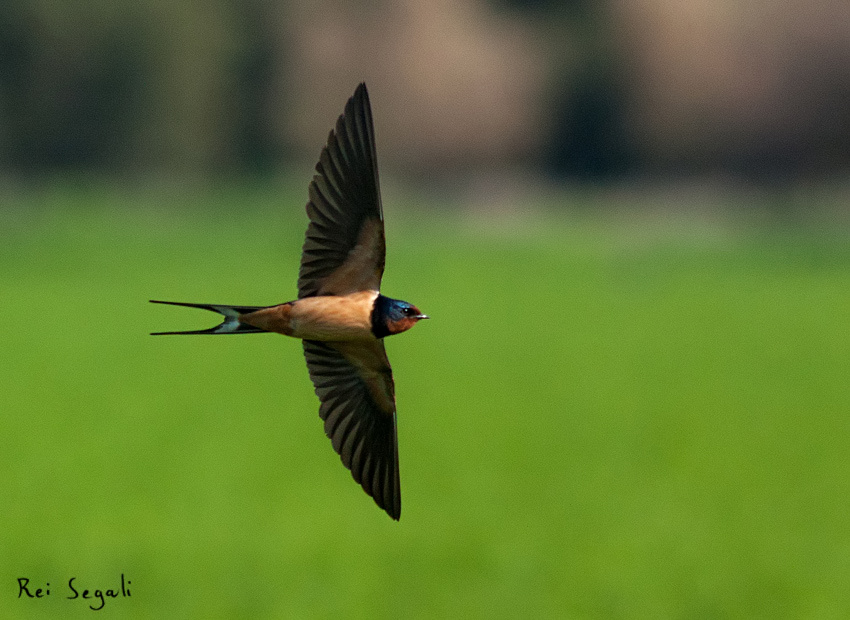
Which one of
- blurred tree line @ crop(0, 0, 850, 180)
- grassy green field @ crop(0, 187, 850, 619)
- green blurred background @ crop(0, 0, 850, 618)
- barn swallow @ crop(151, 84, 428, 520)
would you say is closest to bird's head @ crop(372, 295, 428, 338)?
barn swallow @ crop(151, 84, 428, 520)

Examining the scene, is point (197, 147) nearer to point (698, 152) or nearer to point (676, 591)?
point (698, 152)

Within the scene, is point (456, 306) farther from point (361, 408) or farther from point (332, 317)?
point (332, 317)

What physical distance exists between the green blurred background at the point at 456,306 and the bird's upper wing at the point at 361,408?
1356 cm

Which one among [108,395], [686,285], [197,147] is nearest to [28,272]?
[197,147]

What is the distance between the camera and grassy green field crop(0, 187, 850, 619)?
16.9m

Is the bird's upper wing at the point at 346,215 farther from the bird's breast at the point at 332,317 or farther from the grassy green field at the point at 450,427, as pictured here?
the grassy green field at the point at 450,427

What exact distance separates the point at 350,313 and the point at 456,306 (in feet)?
142

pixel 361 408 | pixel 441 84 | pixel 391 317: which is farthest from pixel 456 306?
pixel 391 317

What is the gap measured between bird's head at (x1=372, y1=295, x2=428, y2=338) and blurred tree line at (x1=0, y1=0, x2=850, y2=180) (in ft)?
119

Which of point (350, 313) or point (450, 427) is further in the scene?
point (450, 427)

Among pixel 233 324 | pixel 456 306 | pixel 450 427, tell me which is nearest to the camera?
pixel 233 324

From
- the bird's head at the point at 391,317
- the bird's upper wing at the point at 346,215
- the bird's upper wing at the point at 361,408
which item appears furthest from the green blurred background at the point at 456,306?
the bird's head at the point at 391,317

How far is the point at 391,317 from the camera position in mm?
1360

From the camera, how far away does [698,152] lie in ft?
157
